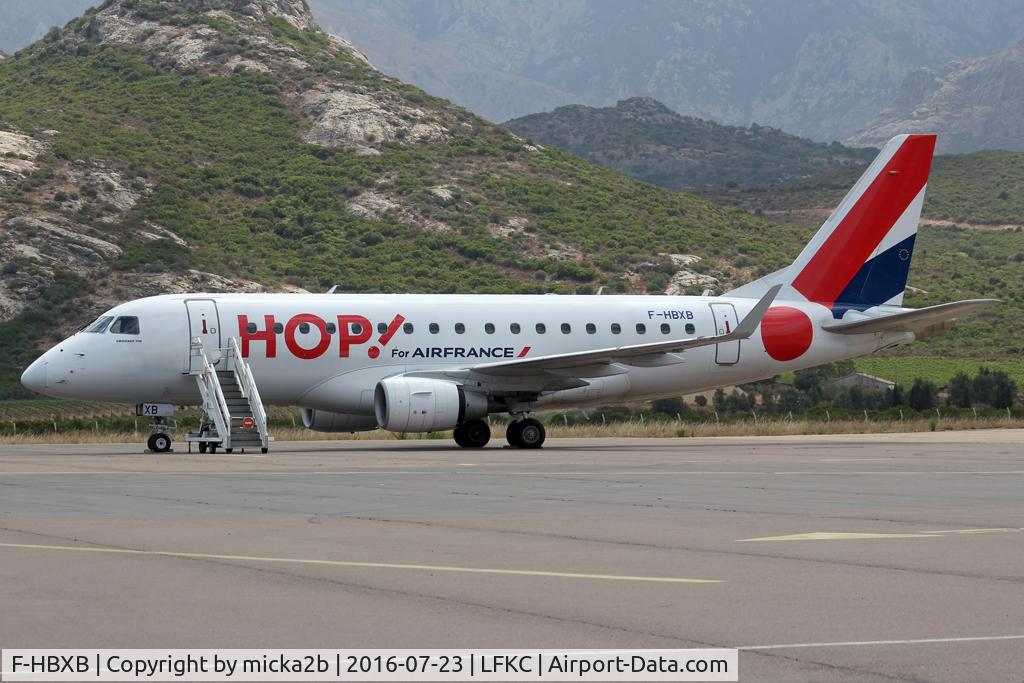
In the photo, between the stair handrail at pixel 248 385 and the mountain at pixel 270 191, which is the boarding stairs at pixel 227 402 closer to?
the stair handrail at pixel 248 385

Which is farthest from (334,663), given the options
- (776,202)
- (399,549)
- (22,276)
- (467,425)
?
(776,202)

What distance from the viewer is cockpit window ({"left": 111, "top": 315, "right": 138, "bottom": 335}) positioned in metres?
33.2

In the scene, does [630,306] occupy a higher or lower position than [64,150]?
lower

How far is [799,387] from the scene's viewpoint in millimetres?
69688

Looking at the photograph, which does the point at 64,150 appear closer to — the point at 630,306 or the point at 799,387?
the point at 799,387

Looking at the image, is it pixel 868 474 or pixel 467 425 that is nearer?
pixel 868 474

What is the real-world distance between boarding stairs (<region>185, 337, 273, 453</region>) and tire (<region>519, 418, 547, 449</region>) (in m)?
5.67

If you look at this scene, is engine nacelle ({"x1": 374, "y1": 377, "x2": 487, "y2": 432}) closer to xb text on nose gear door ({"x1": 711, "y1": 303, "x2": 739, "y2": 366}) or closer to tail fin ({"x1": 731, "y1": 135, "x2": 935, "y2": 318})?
xb text on nose gear door ({"x1": 711, "y1": 303, "x2": 739, "y2": 366})

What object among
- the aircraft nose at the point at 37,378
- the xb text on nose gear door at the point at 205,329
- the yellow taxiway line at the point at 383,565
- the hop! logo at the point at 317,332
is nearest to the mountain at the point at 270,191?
the aircraft nose at the point at 37,378

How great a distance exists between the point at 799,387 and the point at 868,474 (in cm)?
4642

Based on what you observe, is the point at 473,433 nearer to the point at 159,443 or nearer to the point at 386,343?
the point at 386,343

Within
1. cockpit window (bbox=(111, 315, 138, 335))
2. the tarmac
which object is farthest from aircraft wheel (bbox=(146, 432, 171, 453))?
the tarmac

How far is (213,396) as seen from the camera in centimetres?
3183

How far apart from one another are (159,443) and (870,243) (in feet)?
59.0
